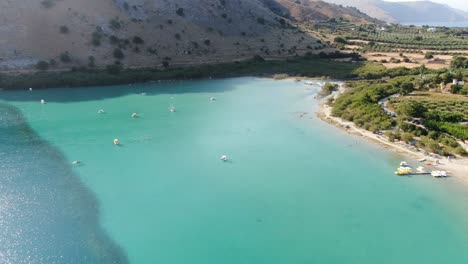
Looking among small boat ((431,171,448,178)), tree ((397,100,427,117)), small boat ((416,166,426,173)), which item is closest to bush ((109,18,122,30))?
tree ((397,100,427,117))

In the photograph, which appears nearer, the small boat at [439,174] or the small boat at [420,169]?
the small boat at [439,174]

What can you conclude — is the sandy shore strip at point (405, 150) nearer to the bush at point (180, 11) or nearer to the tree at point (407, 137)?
the tree at point (407, 137)

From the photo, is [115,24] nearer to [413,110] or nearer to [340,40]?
[413,110]

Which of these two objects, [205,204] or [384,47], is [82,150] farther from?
[384,47]

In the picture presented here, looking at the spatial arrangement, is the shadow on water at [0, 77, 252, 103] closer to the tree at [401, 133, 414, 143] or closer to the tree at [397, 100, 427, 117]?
the tree at [397, 100, 427, 117]

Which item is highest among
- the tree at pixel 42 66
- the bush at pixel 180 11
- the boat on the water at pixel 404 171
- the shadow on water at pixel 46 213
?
the bush at pixel 180 11

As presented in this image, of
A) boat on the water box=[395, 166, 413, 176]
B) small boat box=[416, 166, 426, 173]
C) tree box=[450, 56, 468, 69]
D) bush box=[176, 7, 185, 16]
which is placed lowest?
boat on the water box=[395, 166, 413, 176]

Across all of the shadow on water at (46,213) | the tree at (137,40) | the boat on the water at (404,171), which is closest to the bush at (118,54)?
the tree at (137,40)

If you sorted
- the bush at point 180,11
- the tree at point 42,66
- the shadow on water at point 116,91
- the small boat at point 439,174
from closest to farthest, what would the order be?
the small boat at point 439,174 → the shadow on water at point 116,91 → the tree at point 42,66 → the bush at point 180,11
